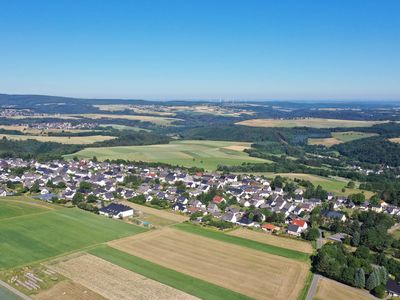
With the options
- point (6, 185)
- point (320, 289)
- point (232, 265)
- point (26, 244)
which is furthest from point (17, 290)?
point (6, 185)

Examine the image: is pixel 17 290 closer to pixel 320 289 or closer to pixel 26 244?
pixel 26 244

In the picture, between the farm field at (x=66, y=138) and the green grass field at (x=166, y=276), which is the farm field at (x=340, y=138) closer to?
the farm field at (x=66, y=138)

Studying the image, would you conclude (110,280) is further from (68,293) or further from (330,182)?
(330,182)

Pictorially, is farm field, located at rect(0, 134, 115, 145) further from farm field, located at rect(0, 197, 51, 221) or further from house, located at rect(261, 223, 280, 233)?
house, located at rect(261, 223, 280, 233)

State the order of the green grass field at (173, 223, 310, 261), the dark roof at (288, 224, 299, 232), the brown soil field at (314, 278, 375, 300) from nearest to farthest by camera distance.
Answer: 1. the brown soil field at (314, 278, 375, 300)
2. the green grass field at (173, 223, 310, 261)
3. the dark roof at (288, 224, 299, 232)

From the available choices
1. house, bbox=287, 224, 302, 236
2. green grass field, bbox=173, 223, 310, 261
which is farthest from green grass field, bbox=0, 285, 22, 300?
house, bbox=287, 224, 302, 236

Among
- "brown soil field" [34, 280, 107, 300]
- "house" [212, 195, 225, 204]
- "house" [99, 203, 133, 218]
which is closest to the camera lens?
"brown soil field" [34, 280, 107, 300]
